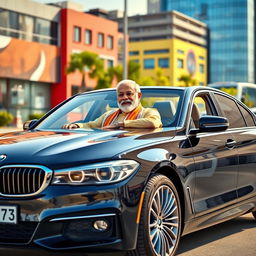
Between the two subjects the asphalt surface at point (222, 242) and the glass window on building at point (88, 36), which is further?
the glass window on building at point (88, 36)

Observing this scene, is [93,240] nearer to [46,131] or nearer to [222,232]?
[46,131]

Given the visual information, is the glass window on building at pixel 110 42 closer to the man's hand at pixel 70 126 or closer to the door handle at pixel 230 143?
the door handle at pixel 230 143

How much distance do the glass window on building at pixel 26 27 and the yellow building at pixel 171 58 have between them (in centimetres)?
5009

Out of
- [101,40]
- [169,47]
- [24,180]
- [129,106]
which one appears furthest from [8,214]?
[169,47]

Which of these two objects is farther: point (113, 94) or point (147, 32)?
point (147, 32)

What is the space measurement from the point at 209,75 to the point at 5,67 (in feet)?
347

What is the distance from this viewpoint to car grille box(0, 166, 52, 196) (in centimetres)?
396

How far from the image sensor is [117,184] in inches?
156

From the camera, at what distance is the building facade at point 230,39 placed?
14738cm

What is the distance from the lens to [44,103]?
53500 millimetres

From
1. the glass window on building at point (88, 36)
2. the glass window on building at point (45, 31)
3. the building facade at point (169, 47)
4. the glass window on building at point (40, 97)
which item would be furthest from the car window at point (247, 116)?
the building facade at point (169, 47)

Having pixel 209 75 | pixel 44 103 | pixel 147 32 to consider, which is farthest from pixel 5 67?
pixel 209 75

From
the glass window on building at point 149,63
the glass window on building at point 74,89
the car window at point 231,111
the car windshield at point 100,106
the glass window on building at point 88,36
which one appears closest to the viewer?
the car windshield at point 100,106

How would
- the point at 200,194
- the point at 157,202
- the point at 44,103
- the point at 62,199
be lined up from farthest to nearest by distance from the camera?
the point at 44,103 < the point at 200,194 < the point at 157,202 < the point at 62,199
